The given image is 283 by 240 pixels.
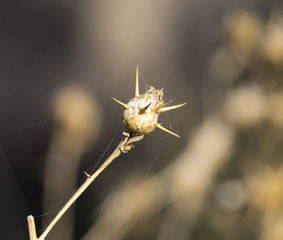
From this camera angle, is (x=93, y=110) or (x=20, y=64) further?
(x=20, y=64)

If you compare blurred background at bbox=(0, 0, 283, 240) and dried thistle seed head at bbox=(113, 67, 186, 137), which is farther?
blurred background at bbox=(0, 0, 283, 240)

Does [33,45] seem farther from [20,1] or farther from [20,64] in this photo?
[20,1]

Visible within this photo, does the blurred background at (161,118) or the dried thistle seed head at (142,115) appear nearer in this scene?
the dried thistle seed head at (142,115)

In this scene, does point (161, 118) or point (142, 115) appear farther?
point (161, 118)

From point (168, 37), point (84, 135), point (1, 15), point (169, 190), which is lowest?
point (169, 190)

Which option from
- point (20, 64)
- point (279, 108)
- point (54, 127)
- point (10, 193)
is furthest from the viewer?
point (20, 64)

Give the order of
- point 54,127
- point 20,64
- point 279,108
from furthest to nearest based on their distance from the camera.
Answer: point 20,64 < point 54,127 < point 279,108

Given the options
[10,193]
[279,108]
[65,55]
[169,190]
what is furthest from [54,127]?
[65,55]

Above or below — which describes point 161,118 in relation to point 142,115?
above
